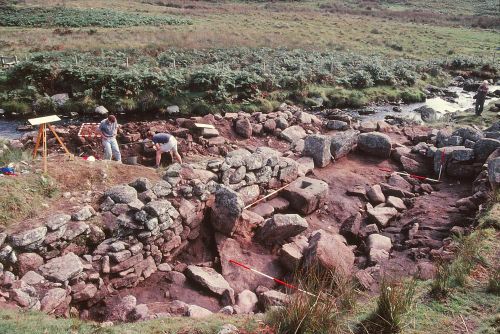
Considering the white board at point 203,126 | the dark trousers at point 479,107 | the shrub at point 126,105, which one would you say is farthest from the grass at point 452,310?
the dark trousers at point 479,107

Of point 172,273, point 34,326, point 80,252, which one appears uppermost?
point 34,326

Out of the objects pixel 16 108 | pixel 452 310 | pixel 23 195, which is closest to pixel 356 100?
pixel 16 108

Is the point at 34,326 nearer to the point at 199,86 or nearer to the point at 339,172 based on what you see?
the point at 339,172

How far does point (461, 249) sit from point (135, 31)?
115ft

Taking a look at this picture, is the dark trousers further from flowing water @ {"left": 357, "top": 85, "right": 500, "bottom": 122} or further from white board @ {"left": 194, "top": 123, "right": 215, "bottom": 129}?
white board @ {"left": 194, "top": 123, "right": 215, "bottom": 129}

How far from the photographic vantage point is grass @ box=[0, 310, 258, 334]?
5969 millimetres

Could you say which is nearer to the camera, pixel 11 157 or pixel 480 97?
pixel 11 157

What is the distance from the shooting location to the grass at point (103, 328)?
5969mm

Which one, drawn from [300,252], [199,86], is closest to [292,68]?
[199,86]

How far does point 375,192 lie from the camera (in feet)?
44.0

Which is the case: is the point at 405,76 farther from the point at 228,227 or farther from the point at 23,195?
the point at 23,195

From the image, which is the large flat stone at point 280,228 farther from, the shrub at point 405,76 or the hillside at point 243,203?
the shrub at point 405,76

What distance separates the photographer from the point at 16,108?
20.5 metres

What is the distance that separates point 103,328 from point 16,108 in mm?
17552
